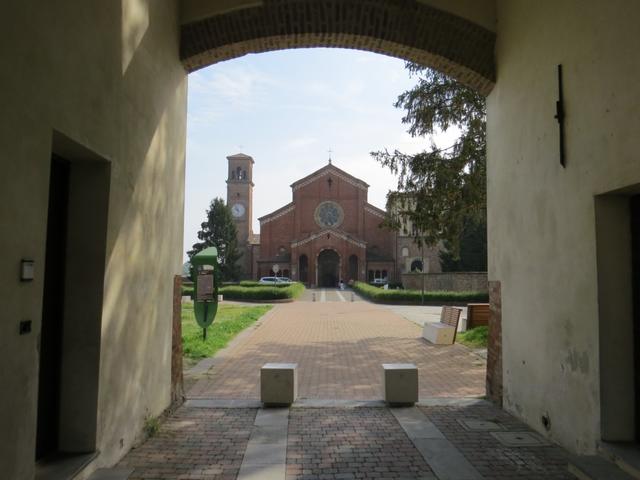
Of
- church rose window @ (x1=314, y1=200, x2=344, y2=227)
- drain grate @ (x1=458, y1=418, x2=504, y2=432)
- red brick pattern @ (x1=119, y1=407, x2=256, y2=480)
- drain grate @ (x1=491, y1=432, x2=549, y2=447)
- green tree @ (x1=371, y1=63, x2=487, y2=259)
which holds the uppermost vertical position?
church rose window @ (x1=314, y1=200, x2=344, y2=227)

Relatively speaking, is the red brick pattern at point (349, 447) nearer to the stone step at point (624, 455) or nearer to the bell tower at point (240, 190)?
the stone step at point (624, 455)

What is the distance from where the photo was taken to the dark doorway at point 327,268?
56406 millimetres

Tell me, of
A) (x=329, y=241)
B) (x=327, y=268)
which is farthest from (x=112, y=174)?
(x=327, y=268)

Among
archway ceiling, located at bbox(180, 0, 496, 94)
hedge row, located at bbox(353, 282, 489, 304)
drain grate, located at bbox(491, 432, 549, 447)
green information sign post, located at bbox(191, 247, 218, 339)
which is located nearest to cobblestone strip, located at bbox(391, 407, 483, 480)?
drain grate, located at bbox(491, 432, 549, 447)

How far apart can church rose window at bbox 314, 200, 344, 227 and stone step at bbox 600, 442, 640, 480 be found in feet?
181

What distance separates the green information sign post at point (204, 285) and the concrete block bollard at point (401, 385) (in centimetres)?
751

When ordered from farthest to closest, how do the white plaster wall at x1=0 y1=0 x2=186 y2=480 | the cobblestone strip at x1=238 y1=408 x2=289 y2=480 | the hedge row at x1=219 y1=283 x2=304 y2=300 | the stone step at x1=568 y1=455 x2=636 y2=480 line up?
the hedge row at x1=219 y1=283 x2=304 y2=300 → the cobblestone strip at x1=238 y1=408 x2=289 y2=480 → the stone step at x1=568 y1=455 x2=636 y2=480 → the white plaster wall at x1=0 y1=0 x2=186 y2=480

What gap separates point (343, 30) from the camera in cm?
669

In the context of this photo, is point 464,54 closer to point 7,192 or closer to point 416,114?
point 7,192

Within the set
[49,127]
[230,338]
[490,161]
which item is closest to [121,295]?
[49,127]

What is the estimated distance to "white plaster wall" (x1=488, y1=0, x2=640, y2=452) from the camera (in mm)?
4008

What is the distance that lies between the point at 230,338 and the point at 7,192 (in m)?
12.1

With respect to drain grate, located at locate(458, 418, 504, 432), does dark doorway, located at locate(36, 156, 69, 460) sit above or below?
above

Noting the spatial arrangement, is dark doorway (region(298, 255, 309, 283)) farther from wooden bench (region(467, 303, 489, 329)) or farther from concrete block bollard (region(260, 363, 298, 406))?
concrete block bollard (region(260, 363, 298, 406))
